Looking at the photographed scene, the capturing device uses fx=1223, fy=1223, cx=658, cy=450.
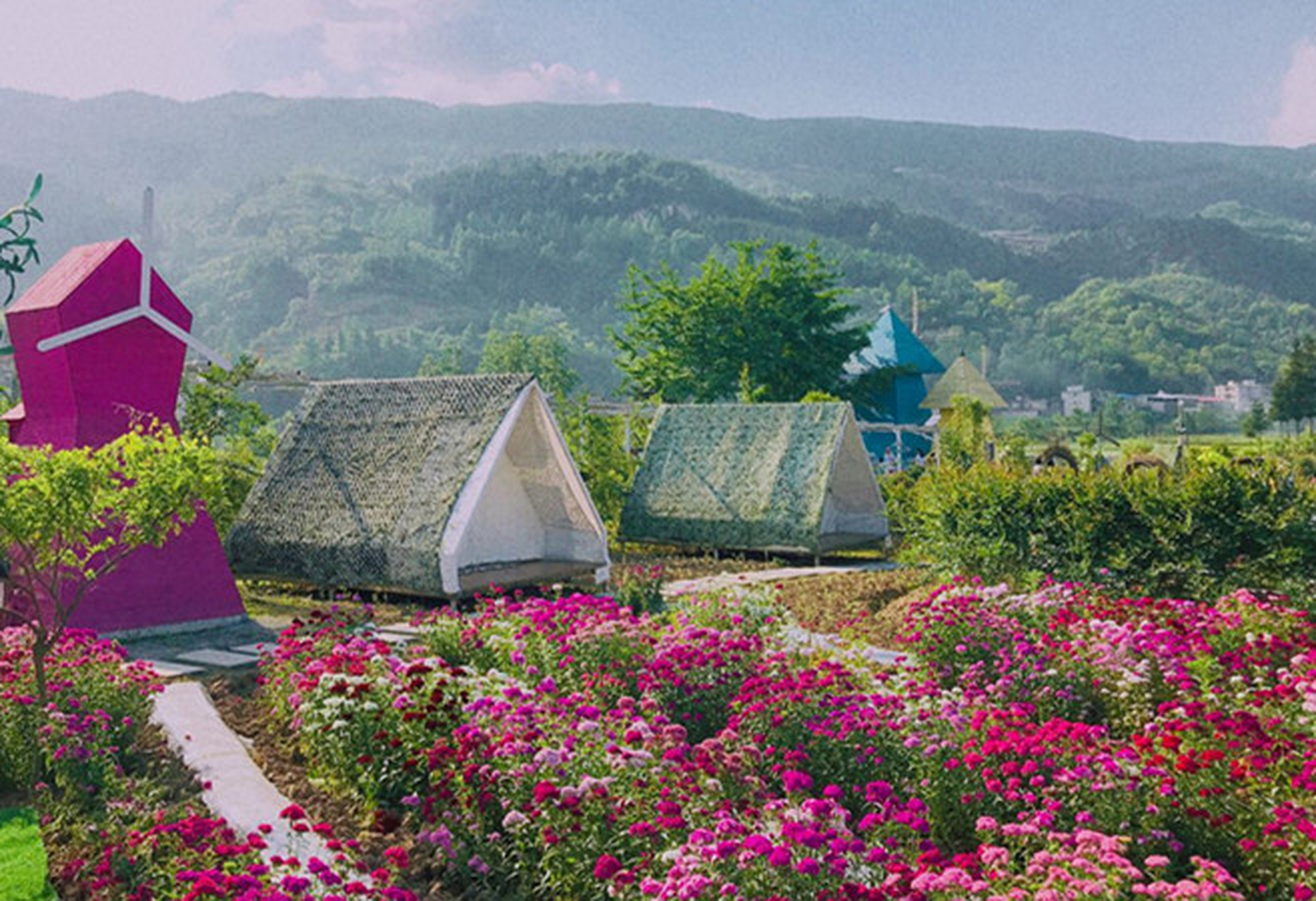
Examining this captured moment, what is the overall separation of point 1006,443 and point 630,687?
1926 cm

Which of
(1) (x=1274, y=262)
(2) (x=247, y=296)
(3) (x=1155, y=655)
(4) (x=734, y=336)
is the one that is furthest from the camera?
(1) (x=1274, y=262)

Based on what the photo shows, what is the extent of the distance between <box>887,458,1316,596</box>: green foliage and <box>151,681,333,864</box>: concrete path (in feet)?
24.0

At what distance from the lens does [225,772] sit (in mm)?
6816

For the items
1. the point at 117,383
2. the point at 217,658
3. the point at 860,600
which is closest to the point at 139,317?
the point at 117,383

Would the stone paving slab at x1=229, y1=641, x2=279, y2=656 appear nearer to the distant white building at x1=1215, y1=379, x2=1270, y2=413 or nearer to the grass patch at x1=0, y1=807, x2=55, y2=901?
the grass patch at x1=0, y1=807, x2=55, y2=901

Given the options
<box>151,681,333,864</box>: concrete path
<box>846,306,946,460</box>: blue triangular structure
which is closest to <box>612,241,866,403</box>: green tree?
<box>846,306,946,460</box>: blue triangular structure

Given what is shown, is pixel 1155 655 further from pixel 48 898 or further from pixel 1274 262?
pixel 1274 262

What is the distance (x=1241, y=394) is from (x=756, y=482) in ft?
288

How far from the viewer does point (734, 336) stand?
3148 cm

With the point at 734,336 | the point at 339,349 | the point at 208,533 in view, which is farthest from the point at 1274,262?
the point at 208,533

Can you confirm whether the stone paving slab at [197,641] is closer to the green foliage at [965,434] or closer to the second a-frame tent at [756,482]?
the second a-frame tent at [756,482]

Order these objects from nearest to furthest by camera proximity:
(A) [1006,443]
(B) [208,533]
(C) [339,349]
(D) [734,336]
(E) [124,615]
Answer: (E) [124,615], (B) [208,533], (A) [1006,443], (D) [734,336], (C) [339,349]

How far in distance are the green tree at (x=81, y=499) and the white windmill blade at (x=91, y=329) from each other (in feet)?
9.40

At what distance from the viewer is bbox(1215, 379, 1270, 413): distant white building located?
92.6 meters
